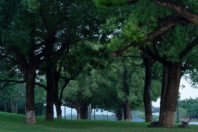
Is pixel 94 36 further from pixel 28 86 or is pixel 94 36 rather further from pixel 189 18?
pixel 189 18

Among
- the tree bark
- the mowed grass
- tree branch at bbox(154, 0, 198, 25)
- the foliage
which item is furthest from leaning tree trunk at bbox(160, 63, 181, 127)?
the tree bark

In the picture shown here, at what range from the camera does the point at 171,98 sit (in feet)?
103

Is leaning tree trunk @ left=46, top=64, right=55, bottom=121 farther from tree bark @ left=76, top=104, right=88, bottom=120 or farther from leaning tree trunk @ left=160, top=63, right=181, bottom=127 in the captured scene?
tree bark @ left=76, top=104, right=88, bottom=120

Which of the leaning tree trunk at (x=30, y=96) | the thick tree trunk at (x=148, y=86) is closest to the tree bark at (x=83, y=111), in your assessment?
the thick tree trunk at (x=148, y=86)

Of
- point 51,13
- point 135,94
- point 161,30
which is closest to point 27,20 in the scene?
point 51,13

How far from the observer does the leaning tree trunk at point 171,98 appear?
31188mm

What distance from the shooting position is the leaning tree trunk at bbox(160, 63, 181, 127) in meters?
31.2

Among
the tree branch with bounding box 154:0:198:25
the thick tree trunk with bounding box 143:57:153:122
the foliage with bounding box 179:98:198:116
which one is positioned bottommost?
the foliage with bounding box 179:98:198:116

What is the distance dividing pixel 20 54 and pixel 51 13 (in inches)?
159

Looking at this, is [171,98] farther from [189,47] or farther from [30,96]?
[30,96]

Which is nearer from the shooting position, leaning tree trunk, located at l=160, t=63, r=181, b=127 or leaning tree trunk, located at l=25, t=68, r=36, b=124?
leaning tree trunk, located at l=160, t=63, r=181, b=127

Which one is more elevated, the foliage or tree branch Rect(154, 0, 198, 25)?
A: tree branch Rect(154, 0, 198, 25)

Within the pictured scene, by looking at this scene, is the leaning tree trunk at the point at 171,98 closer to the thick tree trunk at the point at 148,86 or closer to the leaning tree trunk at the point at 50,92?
the thick tree trunk at the point at 148,86

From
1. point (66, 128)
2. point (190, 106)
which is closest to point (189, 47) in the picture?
point (66, 128)
